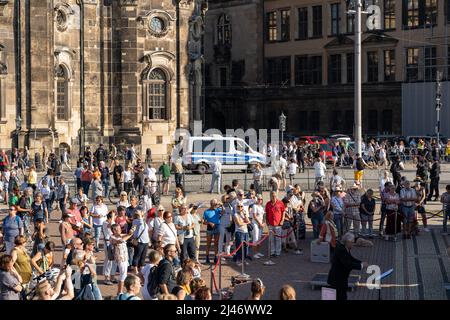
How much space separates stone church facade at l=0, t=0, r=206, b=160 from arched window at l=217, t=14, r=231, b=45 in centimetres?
2471

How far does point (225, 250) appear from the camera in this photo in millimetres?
21266

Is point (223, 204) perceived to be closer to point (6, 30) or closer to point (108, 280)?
point (108, 280)

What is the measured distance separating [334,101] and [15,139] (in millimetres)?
31322

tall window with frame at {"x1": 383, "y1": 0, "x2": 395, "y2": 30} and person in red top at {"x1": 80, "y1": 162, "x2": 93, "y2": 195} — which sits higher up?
tall window with frame at {"x1": 383, "y1": 0, "x2": 395, "y2": 30}

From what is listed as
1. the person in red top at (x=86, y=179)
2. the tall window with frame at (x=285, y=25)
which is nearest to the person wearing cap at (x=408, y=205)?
the person in red top at (x=86, y=179)

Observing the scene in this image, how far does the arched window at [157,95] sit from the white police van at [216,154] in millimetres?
4847

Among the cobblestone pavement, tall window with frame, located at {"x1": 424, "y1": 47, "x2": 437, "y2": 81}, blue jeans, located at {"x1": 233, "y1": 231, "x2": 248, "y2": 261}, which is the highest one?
tall window with frame, located at {"x1": 424, "y1": 47, "x2": 437, "y2": 81}

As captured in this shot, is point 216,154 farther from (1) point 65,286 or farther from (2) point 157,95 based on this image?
(1) point 65,286

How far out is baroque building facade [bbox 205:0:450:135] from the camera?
64.2 m

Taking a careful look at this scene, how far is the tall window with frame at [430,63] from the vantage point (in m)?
63.7

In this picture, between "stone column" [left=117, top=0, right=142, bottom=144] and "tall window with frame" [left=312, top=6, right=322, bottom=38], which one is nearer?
"stone column" [left=117, top=0, right=142, bottom=144]

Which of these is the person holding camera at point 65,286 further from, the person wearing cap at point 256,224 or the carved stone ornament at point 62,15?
the carved stone ornament at point 62,15

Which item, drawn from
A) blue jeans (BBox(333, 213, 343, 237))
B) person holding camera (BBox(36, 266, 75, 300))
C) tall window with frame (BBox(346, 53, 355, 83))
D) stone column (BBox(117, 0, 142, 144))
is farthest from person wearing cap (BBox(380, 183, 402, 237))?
tall window with frame (BBox(346, 53, 355, 83))

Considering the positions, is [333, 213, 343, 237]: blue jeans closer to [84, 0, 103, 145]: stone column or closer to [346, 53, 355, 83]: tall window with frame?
[84, 0, 103, 145]: stone column
